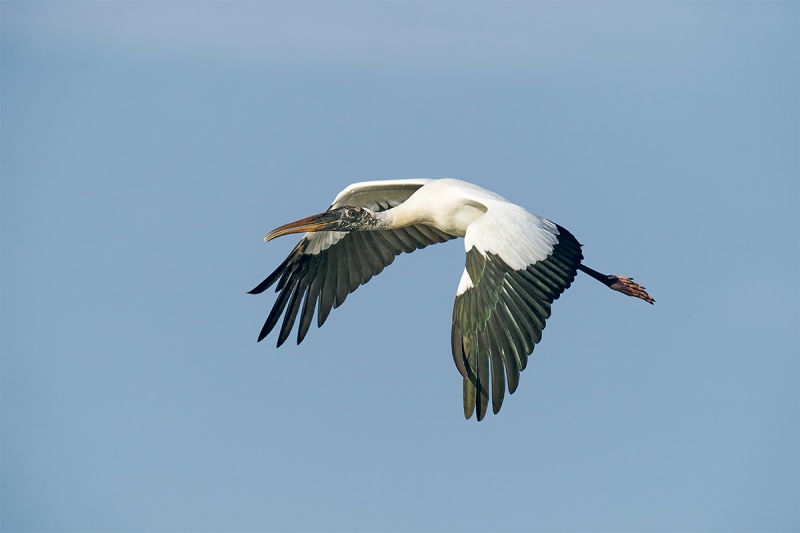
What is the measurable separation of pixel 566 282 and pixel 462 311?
979 millimetres

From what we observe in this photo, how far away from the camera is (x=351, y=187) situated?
13688mm

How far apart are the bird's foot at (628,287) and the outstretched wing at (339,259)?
1837 mm

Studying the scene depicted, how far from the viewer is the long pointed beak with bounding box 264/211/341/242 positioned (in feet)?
43.5

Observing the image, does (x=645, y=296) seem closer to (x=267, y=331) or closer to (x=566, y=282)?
(x=566, y=282)

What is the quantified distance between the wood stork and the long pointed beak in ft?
0.03

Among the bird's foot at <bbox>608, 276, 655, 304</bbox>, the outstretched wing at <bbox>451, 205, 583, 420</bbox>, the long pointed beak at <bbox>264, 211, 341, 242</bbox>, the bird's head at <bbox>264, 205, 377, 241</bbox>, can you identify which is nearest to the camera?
the outstretched wing at <bbox>451, 205, 583, 420</bbox>

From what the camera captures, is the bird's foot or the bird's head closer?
the bird's head

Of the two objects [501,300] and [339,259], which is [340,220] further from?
[501,300]

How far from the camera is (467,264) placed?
1109cm

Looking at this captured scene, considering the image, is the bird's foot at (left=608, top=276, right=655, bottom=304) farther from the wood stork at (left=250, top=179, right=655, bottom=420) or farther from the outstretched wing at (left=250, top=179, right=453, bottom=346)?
the outstretched wing at (left=250, top=179, right=453, bottom=346)

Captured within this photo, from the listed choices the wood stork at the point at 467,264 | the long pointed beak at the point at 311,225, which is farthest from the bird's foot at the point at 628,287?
the long pointed beak at the point at 311,225

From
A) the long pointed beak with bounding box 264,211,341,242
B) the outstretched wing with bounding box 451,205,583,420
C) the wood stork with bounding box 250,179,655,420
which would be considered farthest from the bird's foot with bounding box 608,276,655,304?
the long pointed beak with bounding box 264,211,341,242

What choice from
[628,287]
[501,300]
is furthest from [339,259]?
[501,300]

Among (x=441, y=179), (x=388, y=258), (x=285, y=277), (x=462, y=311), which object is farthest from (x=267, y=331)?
(x=462, y=311)
